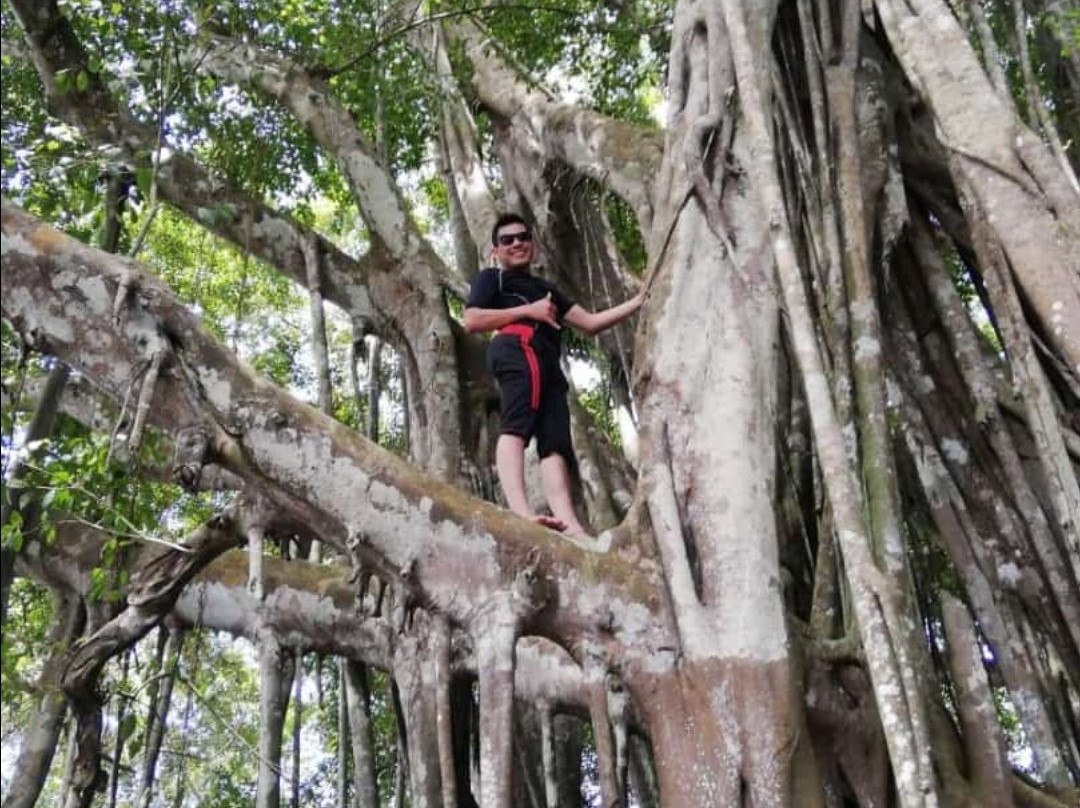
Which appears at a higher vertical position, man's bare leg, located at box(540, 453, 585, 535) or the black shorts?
the black shorts

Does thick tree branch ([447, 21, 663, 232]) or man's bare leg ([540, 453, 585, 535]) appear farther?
thick tree branch ([447, 21, 663, 232])

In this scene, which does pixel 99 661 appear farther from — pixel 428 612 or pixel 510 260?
pixel 510 260

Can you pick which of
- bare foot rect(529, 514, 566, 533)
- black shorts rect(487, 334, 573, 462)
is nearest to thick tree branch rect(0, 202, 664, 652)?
bare foot rect(529, 514, 566, 533)

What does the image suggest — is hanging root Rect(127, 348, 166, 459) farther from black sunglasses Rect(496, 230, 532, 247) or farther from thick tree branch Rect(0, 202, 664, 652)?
black sunglasses Rect(496, 230, 532, 247)

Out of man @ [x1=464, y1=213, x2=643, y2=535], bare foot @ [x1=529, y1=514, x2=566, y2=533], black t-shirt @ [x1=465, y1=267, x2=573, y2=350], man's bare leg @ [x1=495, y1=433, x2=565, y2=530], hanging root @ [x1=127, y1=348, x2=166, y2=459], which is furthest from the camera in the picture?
black t-shirt @ [x1=465, y1=267, x2=573, y2=350]

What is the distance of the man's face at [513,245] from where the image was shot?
330cm

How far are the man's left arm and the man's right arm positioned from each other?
14 centimetres

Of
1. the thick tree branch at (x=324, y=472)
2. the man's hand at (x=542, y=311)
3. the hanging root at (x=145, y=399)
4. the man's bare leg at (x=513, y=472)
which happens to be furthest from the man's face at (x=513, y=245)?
the hanging root at (x=145, y=399)

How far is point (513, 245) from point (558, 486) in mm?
708

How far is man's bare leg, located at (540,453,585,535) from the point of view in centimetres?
306

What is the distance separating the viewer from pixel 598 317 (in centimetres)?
327

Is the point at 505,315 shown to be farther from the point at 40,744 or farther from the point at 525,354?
the point at 40,744

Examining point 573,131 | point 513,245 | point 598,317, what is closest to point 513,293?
point 513,245

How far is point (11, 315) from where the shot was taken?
231 cm
